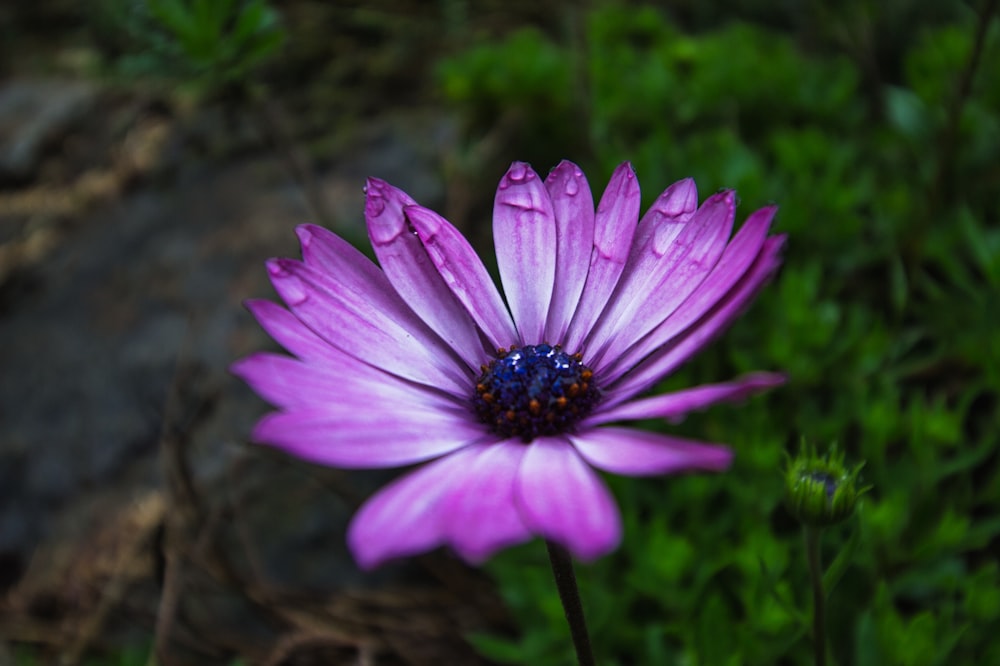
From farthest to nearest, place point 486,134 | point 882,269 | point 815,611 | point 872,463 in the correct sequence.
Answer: point 486,134 → point 882,269 → point 872,463 → point 815,611

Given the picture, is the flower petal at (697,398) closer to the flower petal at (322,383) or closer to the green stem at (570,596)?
the green stem at (570,596)

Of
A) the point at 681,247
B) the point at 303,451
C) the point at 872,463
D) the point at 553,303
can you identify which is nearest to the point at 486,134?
the point at 872,463

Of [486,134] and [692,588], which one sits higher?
[486,134]

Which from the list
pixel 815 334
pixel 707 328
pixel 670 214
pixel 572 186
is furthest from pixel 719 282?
pixel 815 334

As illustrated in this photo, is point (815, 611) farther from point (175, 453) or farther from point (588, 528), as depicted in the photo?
point (175, 453)

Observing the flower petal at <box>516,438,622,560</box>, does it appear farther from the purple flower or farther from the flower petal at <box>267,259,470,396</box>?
the flower petal at <box>267,259,470,396</box>

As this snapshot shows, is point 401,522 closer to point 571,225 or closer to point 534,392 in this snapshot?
point 534,392

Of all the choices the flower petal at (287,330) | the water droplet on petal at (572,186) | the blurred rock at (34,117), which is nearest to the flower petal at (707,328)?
the water droplet on petal at (572,186)
